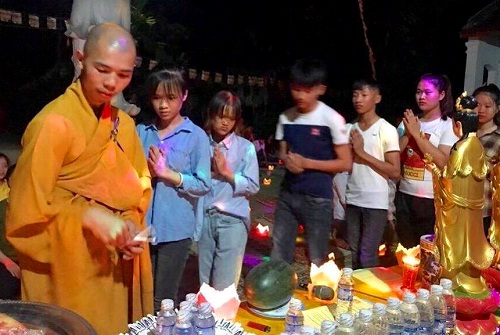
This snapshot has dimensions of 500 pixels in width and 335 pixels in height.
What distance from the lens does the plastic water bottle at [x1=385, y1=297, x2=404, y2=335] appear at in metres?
1.70

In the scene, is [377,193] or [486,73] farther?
[486,73]

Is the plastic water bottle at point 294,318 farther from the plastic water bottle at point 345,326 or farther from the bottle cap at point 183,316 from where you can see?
the bottle cap at point 183,316

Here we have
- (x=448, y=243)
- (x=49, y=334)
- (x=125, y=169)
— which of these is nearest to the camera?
(x=49, y=334)

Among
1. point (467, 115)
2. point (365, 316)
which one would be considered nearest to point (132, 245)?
point (365, 316)

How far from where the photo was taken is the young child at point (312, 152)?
3.04m

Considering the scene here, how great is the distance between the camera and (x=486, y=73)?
7391 mm

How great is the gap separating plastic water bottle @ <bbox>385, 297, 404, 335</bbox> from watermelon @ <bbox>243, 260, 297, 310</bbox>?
51 cm

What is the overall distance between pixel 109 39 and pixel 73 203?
0.55 metres

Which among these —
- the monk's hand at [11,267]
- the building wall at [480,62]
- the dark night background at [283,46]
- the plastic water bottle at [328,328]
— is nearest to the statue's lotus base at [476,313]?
the plastic water bottle at [328,328]

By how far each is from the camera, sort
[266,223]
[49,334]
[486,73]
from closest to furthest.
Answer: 1. [49,334]
2. [266,223]
3. [486,73]

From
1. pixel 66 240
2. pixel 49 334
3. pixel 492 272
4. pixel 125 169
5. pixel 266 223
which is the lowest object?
pixel 266 223

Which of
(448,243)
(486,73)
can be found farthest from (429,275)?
(486,73)

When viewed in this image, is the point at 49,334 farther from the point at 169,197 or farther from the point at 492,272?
the point at 492,272

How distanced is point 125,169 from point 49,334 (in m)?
0.67
